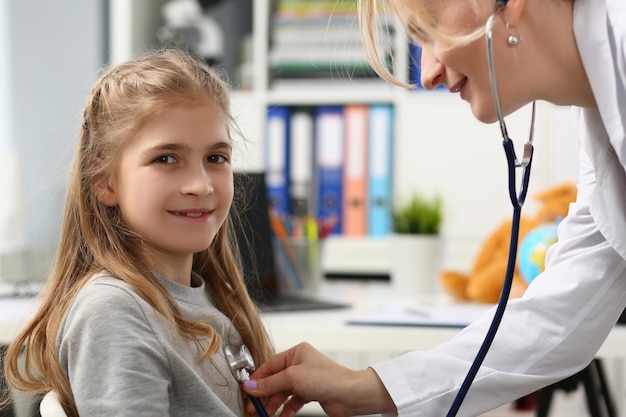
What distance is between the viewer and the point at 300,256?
1.80 m

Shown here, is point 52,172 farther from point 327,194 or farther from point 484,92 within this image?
point 327,194

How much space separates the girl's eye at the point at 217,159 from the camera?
3.44 feet

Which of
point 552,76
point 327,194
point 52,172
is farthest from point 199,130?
point 327,194

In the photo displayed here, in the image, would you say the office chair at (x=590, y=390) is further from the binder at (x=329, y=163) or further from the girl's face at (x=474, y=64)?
the girl's face at (x=474, y=64)

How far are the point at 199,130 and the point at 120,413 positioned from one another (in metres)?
0.34

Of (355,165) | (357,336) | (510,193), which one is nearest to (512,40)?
(510,193)

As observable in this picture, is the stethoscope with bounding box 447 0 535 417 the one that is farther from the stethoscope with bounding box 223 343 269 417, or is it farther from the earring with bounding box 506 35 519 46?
the stethoscope with bounding box 223 343 269 417

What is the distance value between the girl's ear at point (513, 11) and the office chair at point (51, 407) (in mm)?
570

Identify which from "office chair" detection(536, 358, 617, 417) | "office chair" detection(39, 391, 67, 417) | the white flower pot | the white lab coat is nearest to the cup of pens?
the white flower pot

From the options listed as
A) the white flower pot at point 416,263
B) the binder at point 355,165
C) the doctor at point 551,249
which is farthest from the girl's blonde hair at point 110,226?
the binder at point 355,165

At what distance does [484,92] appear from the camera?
0.90 metres

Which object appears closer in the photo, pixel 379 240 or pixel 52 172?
pixel 52 172

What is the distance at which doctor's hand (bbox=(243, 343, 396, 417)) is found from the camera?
1.04 metres

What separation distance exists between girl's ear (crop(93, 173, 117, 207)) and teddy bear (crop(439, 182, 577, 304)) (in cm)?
79
